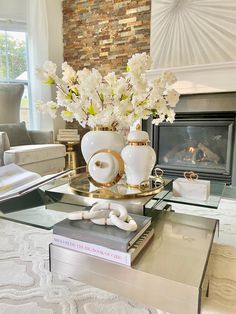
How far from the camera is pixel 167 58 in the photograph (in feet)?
8.67

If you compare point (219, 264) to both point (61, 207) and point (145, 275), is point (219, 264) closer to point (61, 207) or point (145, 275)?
point (145, 275)

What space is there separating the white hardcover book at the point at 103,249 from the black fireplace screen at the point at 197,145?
2002mm

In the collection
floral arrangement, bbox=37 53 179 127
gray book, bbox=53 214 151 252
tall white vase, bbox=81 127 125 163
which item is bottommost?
gray book, bbox=53 214 151 252

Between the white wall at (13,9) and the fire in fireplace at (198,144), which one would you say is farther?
the white wall at (13,9)

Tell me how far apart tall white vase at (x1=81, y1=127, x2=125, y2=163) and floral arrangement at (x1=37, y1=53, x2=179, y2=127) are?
51 millimetres

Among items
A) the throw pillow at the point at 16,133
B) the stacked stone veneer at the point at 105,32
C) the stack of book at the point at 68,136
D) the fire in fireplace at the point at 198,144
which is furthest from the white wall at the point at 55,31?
the fire in fireplace at the point at 198,144

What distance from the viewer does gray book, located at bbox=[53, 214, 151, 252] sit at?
72 centimetres

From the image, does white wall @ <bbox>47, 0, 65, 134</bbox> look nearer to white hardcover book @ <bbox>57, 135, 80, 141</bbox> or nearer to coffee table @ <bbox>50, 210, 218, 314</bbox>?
white hardcover book @ <bbox>57, 135, 80, 141</bbox>

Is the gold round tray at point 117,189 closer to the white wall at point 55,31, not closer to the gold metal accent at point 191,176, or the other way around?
the gold metal accent at point 191,176

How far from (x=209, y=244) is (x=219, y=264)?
411 millimetres

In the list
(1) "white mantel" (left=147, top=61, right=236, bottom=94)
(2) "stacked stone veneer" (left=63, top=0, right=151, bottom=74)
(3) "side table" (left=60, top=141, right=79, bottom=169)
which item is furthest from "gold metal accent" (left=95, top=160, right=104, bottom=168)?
(2) "stacked stone veneer" (left=63, top=0, right=151, bottom=74)

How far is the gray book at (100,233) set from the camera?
2.37ft

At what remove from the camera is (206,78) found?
7.84ft

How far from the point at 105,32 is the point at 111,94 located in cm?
244
